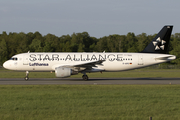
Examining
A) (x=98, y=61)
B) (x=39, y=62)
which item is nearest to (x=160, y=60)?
(x=98, y=61)

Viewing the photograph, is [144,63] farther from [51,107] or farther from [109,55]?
[51,107]

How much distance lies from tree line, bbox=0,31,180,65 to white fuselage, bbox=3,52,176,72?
51.3m

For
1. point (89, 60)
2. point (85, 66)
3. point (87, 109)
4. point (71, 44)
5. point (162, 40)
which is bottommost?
point (87, 109)

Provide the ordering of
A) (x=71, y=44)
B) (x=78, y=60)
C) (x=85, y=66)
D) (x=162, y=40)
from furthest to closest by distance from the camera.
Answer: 1. (x=71, y=44)
2. (x=162, y=40)
3. (x=78, y=60)
4. (x=85, y=66)

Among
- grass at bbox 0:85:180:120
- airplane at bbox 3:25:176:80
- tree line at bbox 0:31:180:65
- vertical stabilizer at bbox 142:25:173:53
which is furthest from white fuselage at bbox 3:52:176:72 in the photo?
tree line at bbox 0:31:180:65

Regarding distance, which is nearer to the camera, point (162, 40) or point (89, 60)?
point (89, 60)

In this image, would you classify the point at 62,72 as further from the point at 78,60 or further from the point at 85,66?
the point at 78,60

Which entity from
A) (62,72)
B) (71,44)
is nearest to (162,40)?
(62,72)

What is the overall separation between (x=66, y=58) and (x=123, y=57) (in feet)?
24.4

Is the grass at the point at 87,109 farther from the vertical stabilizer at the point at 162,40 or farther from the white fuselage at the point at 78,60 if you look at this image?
the vertical stabilizer at the point at 162,40

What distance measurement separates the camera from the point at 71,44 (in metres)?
109

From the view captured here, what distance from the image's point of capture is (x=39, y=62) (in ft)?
103

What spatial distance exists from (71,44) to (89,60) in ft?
256

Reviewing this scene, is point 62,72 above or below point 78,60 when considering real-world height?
below
